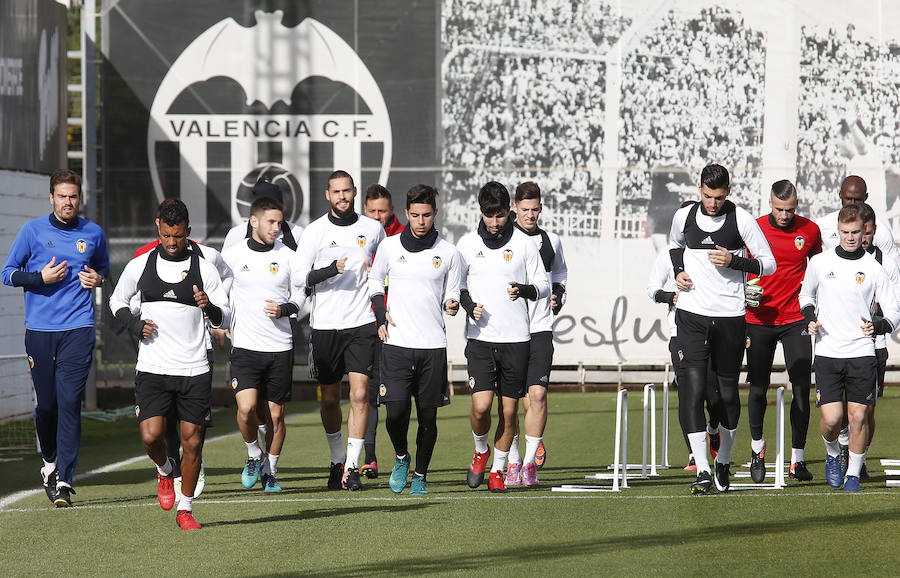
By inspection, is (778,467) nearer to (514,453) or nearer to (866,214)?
(866,214)

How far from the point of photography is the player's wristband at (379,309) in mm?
9547

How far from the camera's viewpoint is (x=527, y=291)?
9.82 m

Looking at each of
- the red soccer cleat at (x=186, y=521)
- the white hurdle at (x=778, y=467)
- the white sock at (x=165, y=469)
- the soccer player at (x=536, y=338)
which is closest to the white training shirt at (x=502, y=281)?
the soccer player at (x=536, y=338)

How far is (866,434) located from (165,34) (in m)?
14.5

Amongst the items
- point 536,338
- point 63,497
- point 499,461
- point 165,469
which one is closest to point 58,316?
point 63,497

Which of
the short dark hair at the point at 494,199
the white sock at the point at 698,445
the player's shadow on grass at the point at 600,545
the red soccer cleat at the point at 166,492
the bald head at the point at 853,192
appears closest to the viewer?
the player's shadow on grass at the point at 600,545

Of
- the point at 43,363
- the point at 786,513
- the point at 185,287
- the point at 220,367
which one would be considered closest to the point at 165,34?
the point at 220,367

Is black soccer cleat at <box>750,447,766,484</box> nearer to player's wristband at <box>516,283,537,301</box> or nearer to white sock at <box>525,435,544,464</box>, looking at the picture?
white sock at <box>525,435,544,464</box>

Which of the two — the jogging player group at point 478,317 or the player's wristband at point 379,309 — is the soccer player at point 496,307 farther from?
the player's wristband at point 379,309

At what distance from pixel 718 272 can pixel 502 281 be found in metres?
1.56

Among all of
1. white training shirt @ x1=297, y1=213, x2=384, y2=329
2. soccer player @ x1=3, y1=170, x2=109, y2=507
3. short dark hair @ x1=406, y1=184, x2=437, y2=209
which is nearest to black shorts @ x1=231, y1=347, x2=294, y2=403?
white training shirt @ x1=297, y1=213, x2=384, y2=329

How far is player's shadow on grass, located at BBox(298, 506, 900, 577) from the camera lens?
704 cm

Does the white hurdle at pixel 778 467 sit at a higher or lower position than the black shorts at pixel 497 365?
lower

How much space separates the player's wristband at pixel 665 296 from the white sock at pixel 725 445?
1.01 meters
